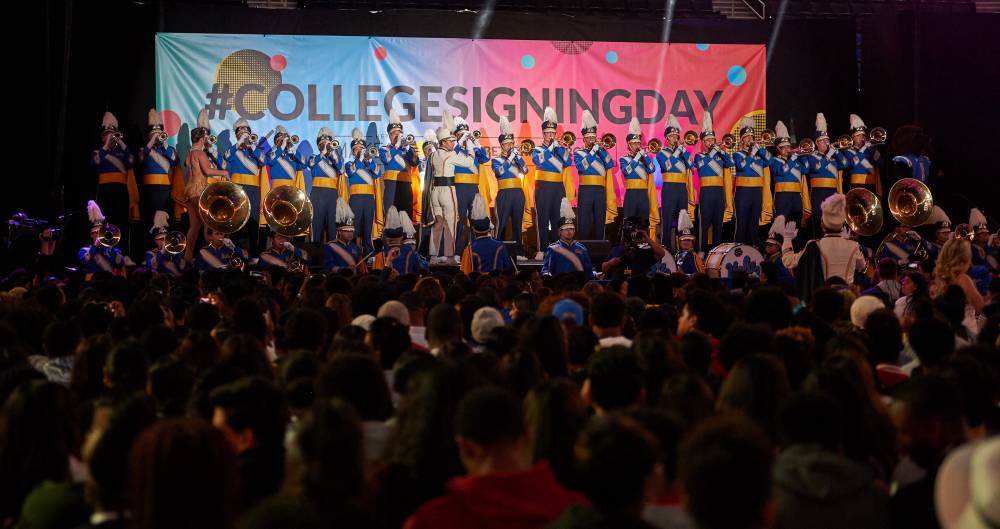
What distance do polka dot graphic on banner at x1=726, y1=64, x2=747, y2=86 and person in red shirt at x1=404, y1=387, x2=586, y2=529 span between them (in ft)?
54.7

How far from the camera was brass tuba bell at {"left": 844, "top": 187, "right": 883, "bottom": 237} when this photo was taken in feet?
46.2

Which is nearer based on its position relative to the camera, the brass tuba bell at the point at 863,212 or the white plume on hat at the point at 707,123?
the brass tuba bell at the point at 863,212

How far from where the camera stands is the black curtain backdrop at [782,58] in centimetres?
1723

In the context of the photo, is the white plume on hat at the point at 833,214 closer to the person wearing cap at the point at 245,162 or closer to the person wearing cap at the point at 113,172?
the person wearing cap at the point at 245,162

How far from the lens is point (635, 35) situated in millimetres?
18812

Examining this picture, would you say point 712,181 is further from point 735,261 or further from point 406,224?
point 406,224

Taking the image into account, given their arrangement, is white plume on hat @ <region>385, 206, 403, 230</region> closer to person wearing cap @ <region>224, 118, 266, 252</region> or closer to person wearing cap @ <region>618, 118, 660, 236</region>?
person wearing cap @ <region>224, 118, 266, 252</region>

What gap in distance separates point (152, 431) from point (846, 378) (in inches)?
87.6

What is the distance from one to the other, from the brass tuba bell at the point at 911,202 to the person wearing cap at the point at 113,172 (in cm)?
1094

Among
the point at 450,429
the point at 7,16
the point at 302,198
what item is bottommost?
the point at 450,429

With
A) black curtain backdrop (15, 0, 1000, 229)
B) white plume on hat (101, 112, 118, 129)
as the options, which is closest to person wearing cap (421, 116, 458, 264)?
black curtain backdrop (15, 0, 1000, 229)

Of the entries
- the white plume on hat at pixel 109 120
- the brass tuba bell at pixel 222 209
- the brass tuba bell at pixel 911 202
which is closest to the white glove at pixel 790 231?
the brass tuba bell at pixel 911 202

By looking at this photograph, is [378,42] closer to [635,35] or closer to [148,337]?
[635,35]

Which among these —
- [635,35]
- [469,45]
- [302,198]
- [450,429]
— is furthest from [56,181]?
[450,429]
